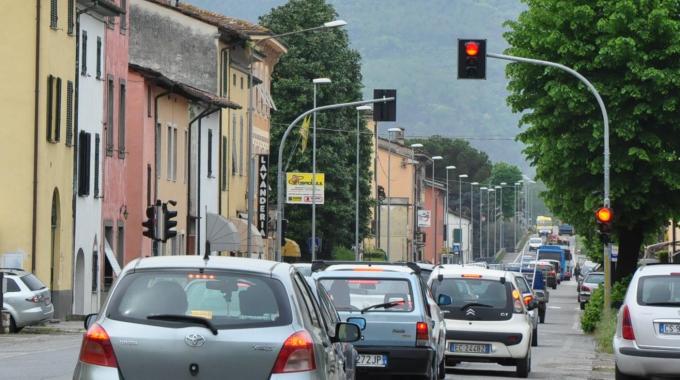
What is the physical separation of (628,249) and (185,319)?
108 feet

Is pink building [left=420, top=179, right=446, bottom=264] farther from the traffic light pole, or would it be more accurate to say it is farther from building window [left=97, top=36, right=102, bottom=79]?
the traffic light pole

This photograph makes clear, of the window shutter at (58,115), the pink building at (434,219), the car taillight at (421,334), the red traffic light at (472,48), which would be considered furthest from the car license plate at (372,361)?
the pink building at (434,219)

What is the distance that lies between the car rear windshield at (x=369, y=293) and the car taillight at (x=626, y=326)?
9.48ft

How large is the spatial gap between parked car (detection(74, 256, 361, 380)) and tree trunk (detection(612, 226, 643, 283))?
32.3m

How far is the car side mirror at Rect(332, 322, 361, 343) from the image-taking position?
1237 centimetres

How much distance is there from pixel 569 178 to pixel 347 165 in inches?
1941

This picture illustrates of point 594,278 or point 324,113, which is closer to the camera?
point 594,278

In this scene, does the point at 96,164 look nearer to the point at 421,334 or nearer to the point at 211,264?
the point at 421,334

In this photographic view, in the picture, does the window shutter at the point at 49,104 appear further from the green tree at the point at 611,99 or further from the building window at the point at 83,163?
the green tree at the point at 611,99

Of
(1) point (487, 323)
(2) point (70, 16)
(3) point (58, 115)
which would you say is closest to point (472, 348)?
(1) point (487, 323)

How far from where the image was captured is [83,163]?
48875 mm

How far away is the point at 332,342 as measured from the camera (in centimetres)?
1212

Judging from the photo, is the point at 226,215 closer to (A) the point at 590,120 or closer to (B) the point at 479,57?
(A) the point at 590,120

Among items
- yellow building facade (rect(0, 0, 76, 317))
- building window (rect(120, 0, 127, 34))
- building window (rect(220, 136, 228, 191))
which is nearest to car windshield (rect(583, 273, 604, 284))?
building window (rect(220, 136, 228, 191))
